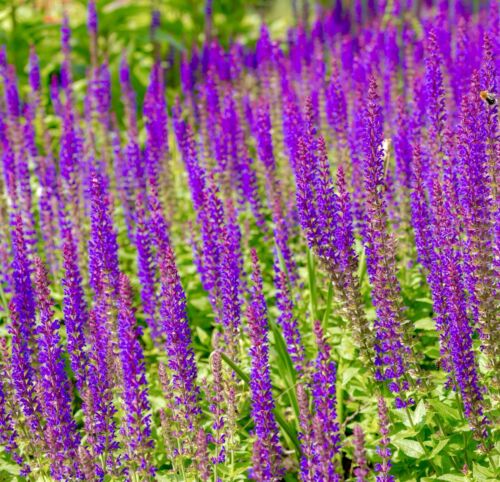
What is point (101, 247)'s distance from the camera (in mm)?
4355

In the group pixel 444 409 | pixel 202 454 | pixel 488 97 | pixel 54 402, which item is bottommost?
pixel 444 409

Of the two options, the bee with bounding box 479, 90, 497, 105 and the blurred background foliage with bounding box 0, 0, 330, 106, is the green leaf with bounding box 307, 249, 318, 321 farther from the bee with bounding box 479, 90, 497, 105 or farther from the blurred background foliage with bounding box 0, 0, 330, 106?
the blurred background foliage with bounding box 0, 0, 330, 106


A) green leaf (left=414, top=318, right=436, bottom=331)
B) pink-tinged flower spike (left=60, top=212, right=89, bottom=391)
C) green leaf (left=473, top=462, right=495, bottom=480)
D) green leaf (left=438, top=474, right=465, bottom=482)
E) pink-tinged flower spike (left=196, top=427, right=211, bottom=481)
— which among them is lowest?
green leaf (left=438, top=474, right=465, bottom=482)

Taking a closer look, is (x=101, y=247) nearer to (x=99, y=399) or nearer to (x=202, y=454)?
(x=99, y=399)

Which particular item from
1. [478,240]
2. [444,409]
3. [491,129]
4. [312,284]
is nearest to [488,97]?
[491,129]

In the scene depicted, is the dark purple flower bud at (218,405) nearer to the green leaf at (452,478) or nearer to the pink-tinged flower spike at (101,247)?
the pink-tinged flower spike at (101,247)

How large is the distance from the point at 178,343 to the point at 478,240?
54.2 inches

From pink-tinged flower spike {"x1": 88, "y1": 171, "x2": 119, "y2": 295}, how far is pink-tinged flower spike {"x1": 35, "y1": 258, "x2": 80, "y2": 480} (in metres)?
0.54

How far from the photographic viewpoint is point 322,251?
417 centimetres

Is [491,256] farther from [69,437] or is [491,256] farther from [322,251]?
[69,437]

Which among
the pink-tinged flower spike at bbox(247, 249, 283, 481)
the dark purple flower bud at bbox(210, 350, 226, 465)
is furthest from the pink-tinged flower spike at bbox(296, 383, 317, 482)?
the dark purple flower bud at bbox(210, 350, 226, 465)

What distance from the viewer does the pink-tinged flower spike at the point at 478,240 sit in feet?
12.3

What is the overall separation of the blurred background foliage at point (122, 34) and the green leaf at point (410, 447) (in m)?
8.00

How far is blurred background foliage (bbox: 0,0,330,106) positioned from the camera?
1252 cm
